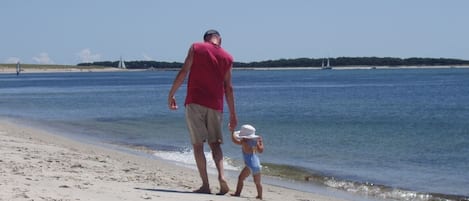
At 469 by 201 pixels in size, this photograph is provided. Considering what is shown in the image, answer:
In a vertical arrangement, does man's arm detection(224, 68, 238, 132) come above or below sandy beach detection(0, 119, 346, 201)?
above

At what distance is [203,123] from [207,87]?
0.40 metres

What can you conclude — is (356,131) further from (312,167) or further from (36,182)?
(36,182)

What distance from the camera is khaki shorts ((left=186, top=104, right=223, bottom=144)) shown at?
805 cm

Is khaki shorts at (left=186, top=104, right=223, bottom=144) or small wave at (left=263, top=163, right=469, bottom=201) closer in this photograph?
khaki shorts at (left=186, top=104, right=223, bottom=144)

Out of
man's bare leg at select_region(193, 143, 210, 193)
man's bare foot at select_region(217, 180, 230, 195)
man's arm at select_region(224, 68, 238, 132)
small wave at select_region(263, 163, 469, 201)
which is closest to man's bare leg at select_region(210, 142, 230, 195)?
man's bare foot at select_region(217, 180, 230, 195)

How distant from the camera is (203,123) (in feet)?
26.6

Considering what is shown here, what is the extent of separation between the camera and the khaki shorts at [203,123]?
8047 millimetres

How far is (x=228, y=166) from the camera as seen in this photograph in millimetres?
14164

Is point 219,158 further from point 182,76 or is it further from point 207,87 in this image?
point 182,76

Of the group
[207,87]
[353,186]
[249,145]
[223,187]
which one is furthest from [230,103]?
[353,186]

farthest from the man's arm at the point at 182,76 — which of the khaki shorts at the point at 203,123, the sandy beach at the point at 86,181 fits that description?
the sandy beach at the point at 86,181

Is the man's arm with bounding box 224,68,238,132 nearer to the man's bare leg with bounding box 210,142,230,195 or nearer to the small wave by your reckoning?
the man's bare leg with bounding box 210,142,230,195

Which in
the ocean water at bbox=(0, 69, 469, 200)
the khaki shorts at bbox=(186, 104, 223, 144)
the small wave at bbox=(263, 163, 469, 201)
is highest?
the khaki shorts at bbox=(186, 104, 223, 144)

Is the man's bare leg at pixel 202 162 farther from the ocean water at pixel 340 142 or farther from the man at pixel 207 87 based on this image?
the ocean water at pixel 340 142
